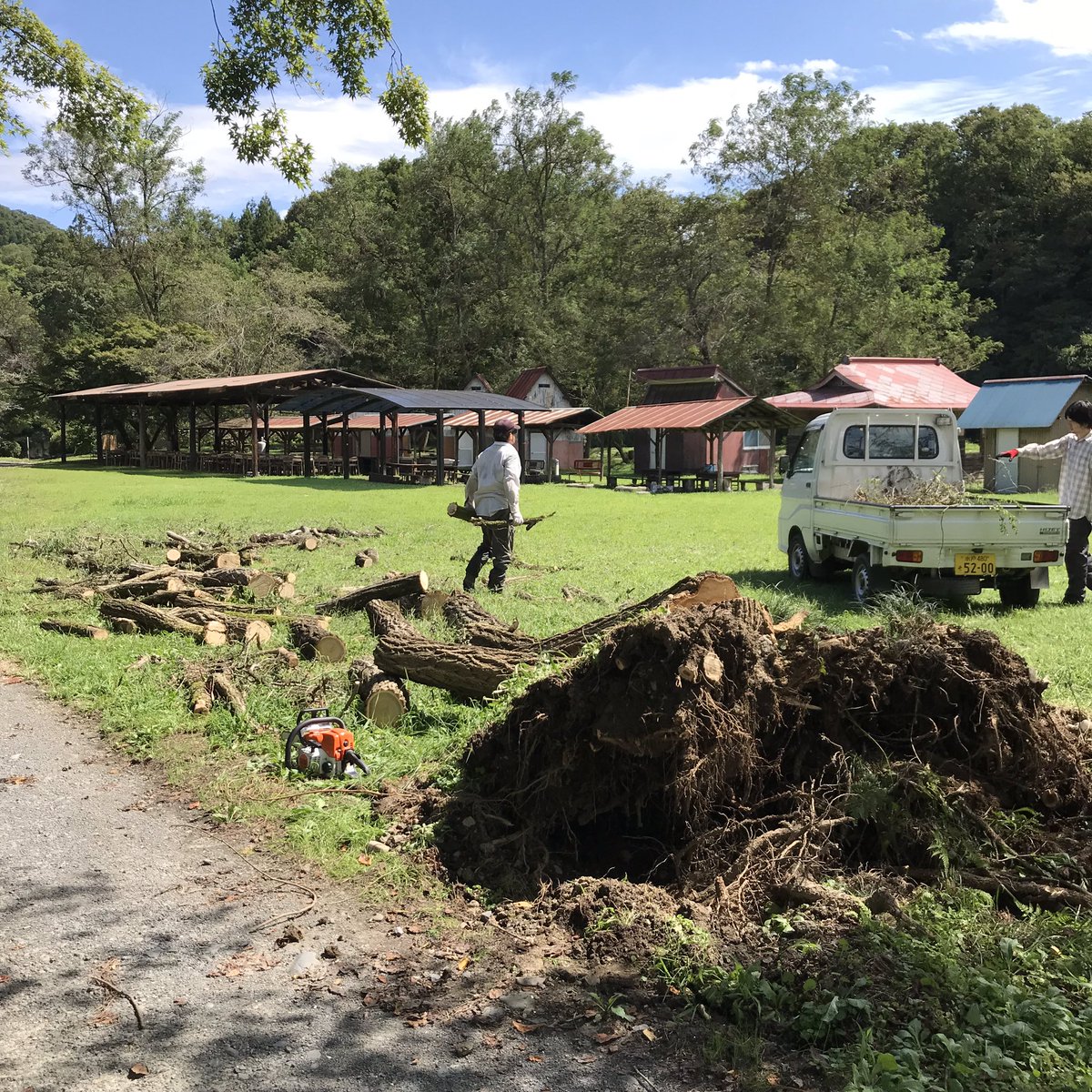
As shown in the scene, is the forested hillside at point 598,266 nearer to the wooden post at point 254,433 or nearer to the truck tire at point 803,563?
the wooden post at point 254,433

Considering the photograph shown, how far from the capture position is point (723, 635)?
4.19 meters

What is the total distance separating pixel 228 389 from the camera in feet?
122

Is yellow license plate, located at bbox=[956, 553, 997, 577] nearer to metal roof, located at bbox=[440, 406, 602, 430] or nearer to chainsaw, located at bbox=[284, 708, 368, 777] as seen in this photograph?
chainsaw, located at bbox=[284, 708, 368, 777]

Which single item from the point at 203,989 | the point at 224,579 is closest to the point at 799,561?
the point at 224,579

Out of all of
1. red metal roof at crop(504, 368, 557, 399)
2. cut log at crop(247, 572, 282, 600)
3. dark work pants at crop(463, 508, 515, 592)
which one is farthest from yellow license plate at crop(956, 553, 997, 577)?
red metal roof at crop(504, 368, 557, 399)

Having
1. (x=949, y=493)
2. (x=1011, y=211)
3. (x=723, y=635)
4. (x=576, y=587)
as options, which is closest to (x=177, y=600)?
(x=576, y=587)

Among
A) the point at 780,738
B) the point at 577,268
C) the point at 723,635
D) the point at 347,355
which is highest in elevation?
the point at 577,268

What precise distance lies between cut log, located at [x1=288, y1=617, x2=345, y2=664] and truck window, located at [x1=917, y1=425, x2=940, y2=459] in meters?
7.08

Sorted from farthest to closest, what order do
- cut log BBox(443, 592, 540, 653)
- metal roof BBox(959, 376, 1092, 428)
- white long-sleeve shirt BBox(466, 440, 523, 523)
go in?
metal roof BBox(959, 376, 1092, 428) → white long-sleeve shirt BBox(466, 440, 523, 523) → cut log BBox(443, 592, 540, 653)

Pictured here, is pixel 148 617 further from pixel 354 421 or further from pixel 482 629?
pixel 354 421

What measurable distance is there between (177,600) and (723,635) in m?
6.98

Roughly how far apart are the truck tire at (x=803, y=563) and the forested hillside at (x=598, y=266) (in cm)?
4052

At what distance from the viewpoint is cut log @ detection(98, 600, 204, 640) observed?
8.59 metres

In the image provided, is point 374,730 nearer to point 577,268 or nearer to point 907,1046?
point 907,1046
